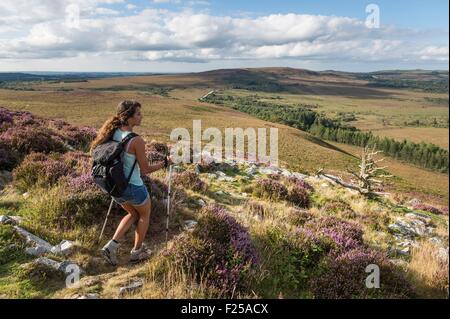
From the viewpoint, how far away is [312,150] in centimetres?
5981

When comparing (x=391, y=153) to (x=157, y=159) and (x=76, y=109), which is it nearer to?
(x=76, y=109)

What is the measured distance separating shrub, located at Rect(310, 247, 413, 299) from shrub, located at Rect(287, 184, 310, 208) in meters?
5.87

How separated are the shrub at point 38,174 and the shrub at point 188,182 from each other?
9.75ft

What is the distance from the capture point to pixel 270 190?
11688 mm

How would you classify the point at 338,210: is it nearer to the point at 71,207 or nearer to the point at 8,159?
the point at 71,207

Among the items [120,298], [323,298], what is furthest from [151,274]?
[323,298]

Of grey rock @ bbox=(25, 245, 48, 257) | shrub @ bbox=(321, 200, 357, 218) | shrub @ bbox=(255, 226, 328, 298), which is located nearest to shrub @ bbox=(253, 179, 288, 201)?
shrub @ bbox=(321, 200, 357, 218)

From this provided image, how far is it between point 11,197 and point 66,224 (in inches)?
87.8

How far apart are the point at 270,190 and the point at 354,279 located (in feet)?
21.2

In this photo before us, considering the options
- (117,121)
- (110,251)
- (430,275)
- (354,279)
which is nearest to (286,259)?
(354,279)

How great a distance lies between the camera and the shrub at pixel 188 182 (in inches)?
412

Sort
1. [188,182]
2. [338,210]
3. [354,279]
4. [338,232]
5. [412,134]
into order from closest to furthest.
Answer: [354,279]
[338,232]
[188,182]
[338,210]
[412,134]

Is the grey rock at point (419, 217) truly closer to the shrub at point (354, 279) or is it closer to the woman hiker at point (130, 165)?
the shrub at point (354, 279)

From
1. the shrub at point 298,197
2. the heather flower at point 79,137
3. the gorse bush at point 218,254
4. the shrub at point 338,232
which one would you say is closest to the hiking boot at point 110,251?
the gorse bush at point 218,254
